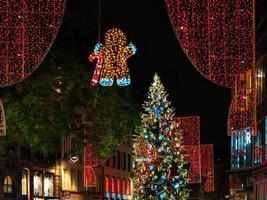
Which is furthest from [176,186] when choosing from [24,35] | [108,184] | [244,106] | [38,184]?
[24,35]

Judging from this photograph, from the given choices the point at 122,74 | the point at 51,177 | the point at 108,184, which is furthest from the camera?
the point at 108,184

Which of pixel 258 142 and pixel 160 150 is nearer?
pixel 160 150

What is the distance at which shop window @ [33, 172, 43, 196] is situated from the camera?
187ft

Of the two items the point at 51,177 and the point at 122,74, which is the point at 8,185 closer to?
the point at 51,177

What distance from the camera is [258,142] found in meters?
57.9

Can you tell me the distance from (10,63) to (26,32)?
66.4 inches

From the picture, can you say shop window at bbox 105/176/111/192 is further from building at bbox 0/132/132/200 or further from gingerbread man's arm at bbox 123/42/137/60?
gingerbread man's arm at bbox 123/42/137/60

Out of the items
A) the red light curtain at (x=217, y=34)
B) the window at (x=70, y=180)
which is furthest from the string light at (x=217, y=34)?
the window at (x=70, y=180)

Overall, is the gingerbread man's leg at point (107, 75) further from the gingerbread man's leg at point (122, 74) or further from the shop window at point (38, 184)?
the shop window at point (38, 184)

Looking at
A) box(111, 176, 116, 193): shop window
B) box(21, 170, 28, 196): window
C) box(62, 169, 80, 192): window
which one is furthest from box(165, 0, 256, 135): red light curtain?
box(111, 176, 116, 193): shop window

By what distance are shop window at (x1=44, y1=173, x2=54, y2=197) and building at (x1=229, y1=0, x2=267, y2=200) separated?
46.1 feet

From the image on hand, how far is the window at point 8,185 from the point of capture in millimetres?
51438

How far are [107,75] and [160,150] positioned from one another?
1011 inches

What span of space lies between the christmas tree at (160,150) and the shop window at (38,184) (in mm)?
7158
